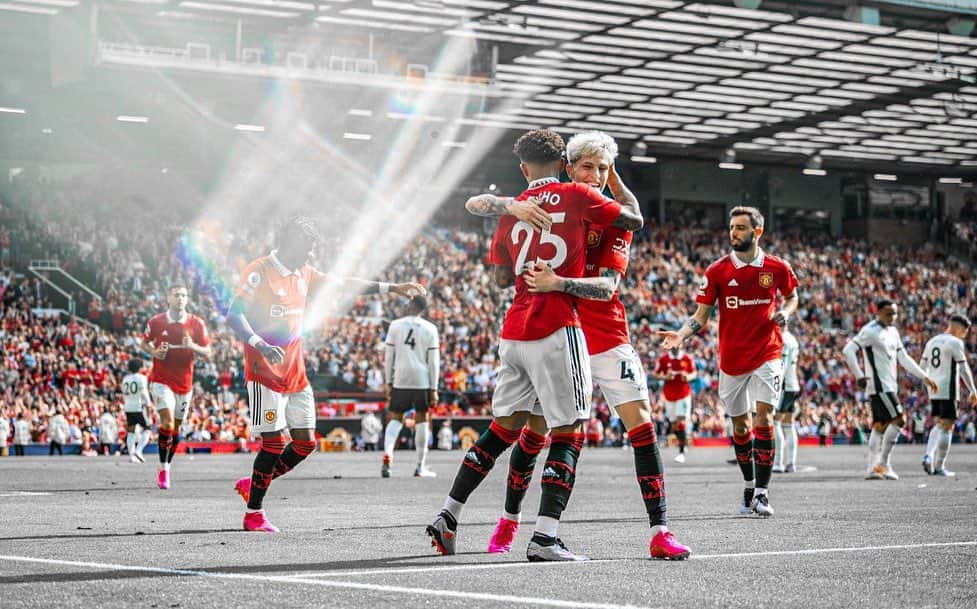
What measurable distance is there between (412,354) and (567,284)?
446 inches

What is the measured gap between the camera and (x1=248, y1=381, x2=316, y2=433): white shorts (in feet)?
29.9

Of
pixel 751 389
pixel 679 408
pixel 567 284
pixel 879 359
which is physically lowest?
pixel 679 408

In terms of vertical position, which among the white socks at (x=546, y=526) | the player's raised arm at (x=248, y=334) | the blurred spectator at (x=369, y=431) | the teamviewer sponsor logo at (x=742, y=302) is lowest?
the blurred spectator at (x=369, y=431)

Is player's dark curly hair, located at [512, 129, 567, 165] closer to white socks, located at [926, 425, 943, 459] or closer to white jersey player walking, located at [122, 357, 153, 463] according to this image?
white socks, located at [926, 425, 943, 459]

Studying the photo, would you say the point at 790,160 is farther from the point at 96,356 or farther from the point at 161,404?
the point at 161,404

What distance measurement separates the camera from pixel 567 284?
678 cm

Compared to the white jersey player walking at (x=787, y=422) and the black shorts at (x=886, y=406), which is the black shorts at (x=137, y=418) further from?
the black shorts at (x=886, y=406)

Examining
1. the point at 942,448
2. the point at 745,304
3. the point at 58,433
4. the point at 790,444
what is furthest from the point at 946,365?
the point at 58,433

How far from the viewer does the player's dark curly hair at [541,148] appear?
7055 millimetres

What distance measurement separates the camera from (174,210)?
43438mm

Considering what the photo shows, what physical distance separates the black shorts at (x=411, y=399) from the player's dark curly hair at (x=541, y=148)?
1110 cm

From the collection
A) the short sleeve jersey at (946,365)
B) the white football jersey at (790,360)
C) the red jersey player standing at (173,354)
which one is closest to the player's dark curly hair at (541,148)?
the red jersey player standing at (173,354)

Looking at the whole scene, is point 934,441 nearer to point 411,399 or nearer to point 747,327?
point 411,399

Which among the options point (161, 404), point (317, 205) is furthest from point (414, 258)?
point (161, 404)
